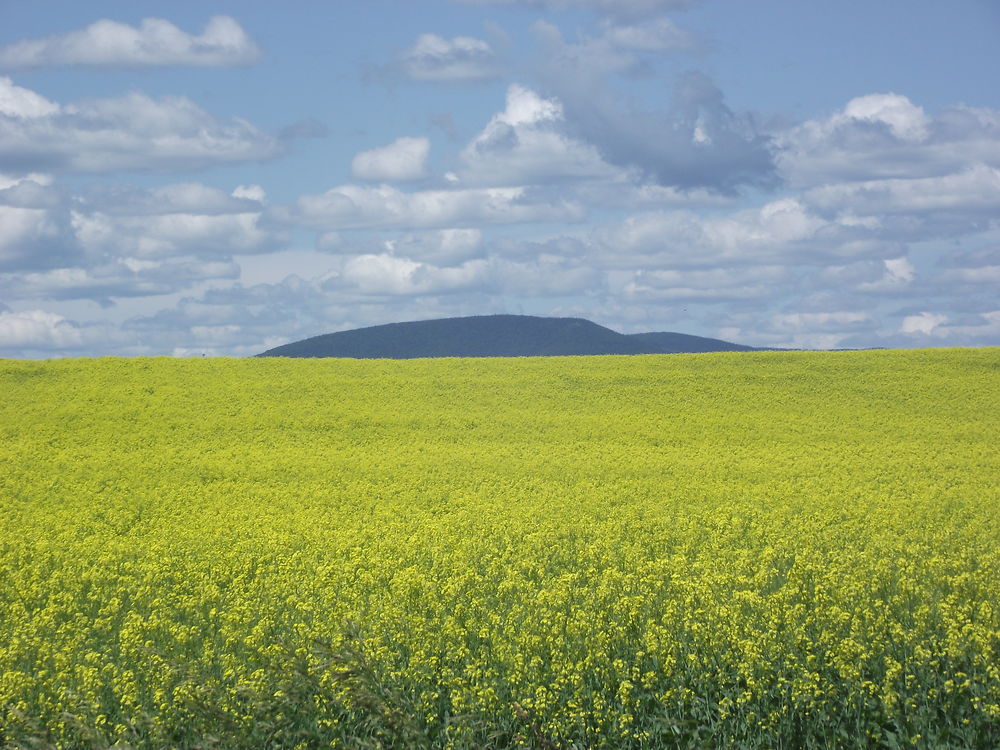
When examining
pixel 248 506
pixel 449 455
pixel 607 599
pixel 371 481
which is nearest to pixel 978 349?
pixel 449 455

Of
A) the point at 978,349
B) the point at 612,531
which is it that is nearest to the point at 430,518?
the point at 612,531

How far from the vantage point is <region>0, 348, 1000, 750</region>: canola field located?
7.72 meters

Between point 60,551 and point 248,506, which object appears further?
point 248,506

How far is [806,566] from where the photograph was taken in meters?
10.9

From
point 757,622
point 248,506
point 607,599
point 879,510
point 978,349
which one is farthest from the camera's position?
point 978,349

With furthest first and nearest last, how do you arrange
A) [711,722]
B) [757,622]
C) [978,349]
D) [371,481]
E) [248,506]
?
[978,349]
[371,481]
[248,506]
[757,622]
[711,722]

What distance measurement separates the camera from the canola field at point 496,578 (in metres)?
7.72

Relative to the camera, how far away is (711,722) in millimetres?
7613

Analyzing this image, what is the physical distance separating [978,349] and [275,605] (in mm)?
45742

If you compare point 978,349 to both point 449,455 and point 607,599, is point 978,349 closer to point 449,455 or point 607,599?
point 449,455

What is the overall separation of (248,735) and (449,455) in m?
19.8

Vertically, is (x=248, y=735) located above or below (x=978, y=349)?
below

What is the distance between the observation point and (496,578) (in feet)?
38.3

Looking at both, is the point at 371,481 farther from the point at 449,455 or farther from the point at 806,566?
the point at 806,566
